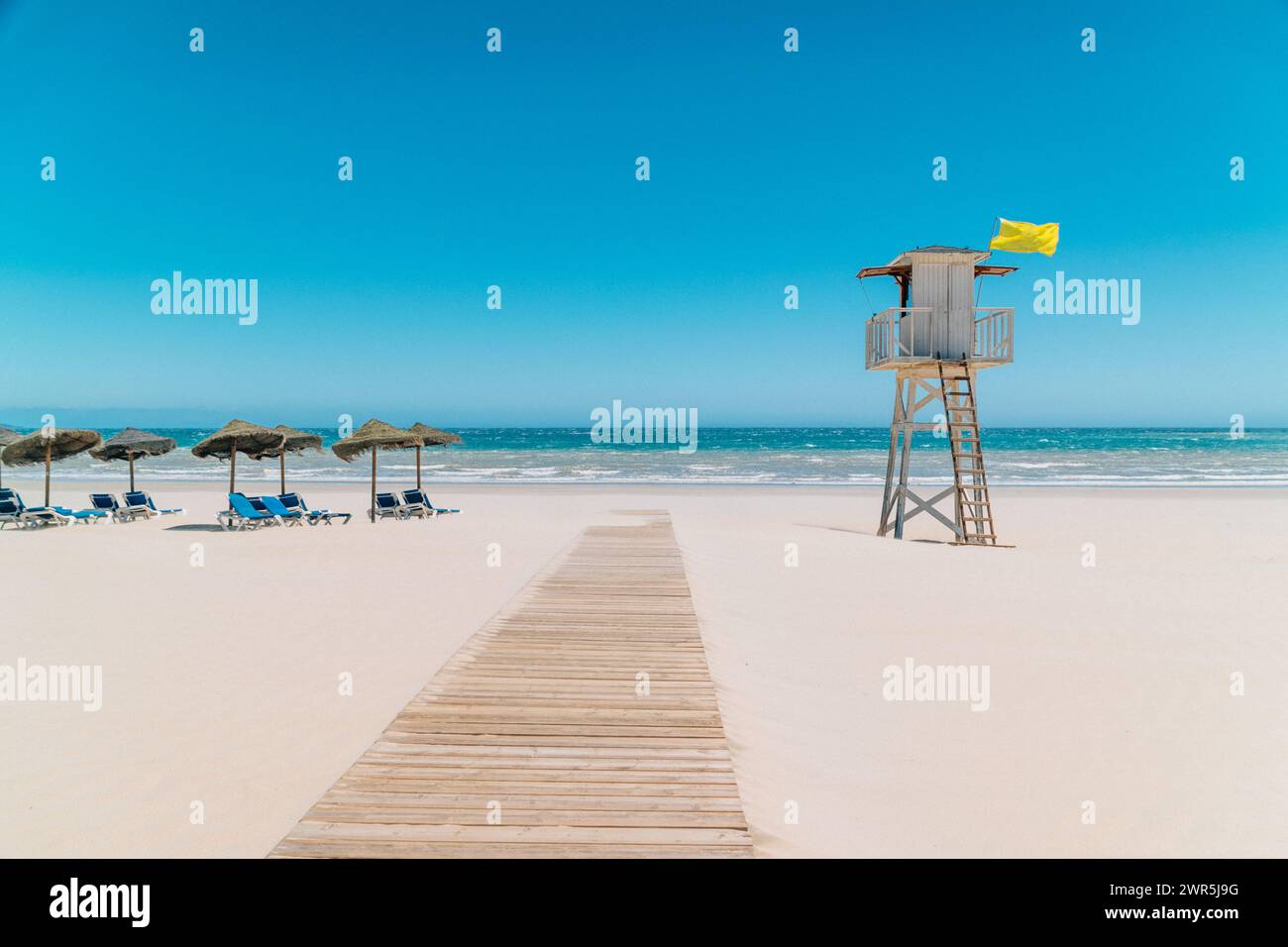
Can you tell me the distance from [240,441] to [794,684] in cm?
1545

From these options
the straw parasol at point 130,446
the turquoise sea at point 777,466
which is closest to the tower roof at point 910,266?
the straw parasol at point 130,446

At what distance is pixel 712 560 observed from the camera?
40.4 ft

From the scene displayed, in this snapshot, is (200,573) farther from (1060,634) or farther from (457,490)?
(457,490)

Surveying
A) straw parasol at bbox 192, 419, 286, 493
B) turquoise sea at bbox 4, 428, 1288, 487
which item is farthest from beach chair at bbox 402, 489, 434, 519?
turquoise sea at bbox 4, 428, 1288, 487

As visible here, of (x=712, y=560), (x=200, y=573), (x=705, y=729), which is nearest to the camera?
(x=705, y=729)

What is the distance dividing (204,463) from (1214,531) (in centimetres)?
5013

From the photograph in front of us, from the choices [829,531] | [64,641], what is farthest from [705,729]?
[829,531]

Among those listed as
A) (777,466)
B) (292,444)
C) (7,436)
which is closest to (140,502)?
(292,444)

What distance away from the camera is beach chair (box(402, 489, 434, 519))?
19.3 metres

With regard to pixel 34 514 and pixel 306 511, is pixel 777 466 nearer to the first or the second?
pixel 306 511

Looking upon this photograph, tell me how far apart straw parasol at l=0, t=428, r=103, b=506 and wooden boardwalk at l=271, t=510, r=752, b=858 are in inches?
644

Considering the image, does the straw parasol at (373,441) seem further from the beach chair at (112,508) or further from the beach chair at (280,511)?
the beach chair at (112,508)
